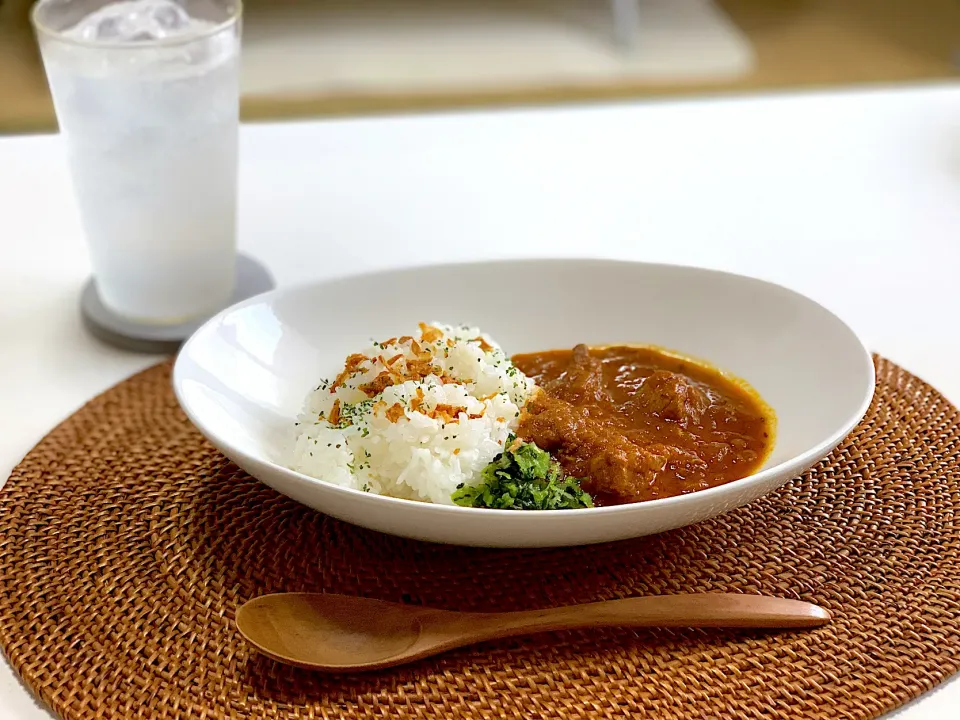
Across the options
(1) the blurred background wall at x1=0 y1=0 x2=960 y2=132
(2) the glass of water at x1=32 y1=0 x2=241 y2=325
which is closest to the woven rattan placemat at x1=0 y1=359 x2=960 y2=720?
(2) the glass of water at x1=32 y1=0 x2=241 y2=325

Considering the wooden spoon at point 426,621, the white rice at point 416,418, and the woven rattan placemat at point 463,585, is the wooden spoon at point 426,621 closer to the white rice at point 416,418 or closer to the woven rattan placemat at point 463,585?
the woven rattan placemat at point 463,585

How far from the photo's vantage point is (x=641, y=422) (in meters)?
1.67

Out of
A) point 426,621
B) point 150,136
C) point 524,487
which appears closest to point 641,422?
point 524,487

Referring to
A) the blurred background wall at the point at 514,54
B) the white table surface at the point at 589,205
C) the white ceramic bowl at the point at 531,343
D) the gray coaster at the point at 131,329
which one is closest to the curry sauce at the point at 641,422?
the white ceramic bowl at the point at 531,343

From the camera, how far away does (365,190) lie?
8.77 ft

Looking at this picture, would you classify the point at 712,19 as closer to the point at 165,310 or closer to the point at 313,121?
the point at 313,121

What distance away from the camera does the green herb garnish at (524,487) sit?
1.43 m

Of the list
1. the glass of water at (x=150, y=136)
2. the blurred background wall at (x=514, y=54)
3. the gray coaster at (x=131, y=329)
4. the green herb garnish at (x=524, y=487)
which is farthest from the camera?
the blurred background wall at (x=514, y=54)

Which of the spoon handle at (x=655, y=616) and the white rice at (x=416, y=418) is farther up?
the white rice at (x=416, y=418)

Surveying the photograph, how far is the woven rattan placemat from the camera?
4.22ft

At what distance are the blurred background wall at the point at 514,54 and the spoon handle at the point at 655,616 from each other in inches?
154

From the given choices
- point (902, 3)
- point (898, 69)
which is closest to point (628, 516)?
point (898, 69)

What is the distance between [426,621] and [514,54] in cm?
446

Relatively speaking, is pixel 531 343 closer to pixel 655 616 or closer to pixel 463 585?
pixel 463 585
